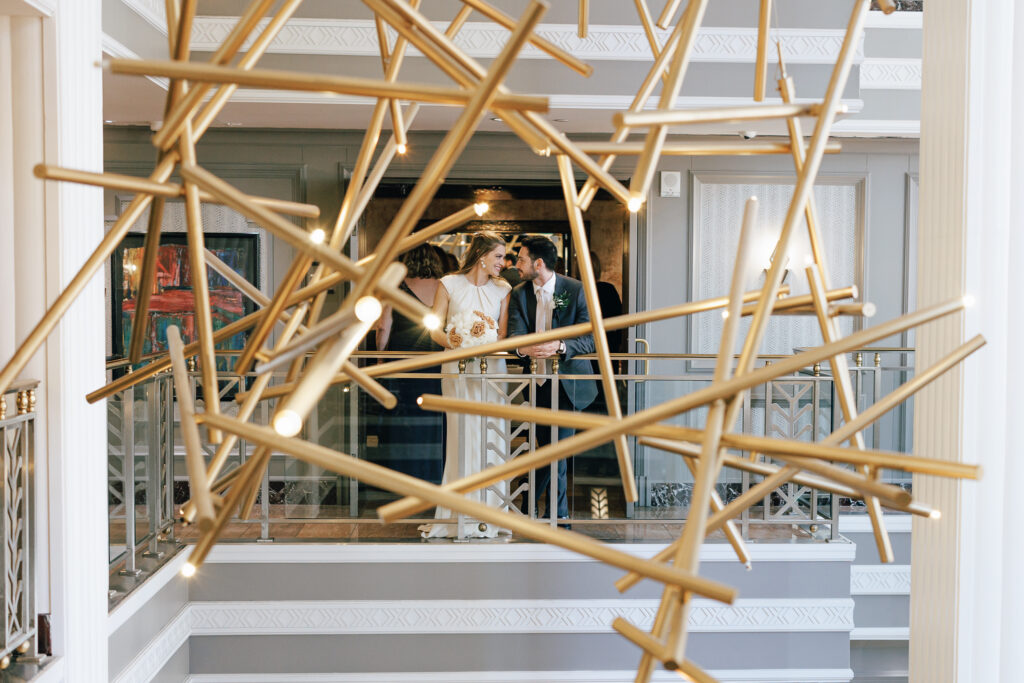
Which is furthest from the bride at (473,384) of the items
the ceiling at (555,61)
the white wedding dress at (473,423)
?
the ceiling at (555,61)

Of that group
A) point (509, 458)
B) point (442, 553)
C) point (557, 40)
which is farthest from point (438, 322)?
point (557, 40)

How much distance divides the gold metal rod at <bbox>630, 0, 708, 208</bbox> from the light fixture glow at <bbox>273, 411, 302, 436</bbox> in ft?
0.74

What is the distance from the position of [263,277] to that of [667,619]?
261 inches

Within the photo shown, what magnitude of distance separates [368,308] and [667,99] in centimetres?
26

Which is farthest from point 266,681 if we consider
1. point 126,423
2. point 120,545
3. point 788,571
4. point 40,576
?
point 788,571

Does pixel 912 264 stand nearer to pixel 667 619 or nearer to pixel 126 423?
pixel 126 423

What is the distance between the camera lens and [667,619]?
1.55 feet

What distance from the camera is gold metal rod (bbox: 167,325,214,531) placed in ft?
1.29

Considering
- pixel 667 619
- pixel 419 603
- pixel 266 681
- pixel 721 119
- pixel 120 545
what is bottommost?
pixel 266 681

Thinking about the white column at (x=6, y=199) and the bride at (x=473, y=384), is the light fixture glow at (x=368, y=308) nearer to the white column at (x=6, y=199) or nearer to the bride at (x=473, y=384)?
the white column at (x=6, y=199)

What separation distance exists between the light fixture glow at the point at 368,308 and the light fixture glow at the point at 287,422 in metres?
0.05

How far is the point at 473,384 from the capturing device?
16.3ft

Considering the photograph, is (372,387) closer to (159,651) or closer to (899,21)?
(159,651)

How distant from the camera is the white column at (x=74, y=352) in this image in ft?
Result: 9.36
